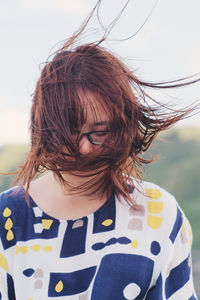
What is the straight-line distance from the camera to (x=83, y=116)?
1.21 metres

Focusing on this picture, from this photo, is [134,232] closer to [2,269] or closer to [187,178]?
[2,269]

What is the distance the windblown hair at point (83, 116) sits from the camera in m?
1.22

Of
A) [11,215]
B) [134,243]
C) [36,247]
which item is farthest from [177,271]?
[11,215]

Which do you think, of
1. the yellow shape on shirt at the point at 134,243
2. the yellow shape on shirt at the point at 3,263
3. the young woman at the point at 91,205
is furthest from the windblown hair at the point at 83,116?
the yellow shape on shirt at the point at 3,263

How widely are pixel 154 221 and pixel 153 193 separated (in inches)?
3.4

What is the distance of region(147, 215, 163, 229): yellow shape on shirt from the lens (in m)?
1.36

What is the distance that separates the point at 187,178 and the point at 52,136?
5850 mm

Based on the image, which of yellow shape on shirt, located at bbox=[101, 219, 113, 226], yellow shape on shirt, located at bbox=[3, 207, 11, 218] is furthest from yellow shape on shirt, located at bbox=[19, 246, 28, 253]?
yellow shape on shirt, located at bbox=[101, 219, 113, 226]

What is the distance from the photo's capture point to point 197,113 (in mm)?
1416

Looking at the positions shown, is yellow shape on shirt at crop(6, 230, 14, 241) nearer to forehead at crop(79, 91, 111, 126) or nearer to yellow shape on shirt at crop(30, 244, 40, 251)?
yellow shape on shirt at crop(30, 244, 40, 251)

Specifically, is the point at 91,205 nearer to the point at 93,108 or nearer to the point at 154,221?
the point at 154,221

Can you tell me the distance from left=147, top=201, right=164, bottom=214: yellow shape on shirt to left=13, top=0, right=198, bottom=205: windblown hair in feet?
0.21

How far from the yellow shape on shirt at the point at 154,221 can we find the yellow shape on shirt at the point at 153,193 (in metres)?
0.06

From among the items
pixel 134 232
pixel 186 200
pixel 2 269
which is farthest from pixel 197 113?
pixel 186 200
